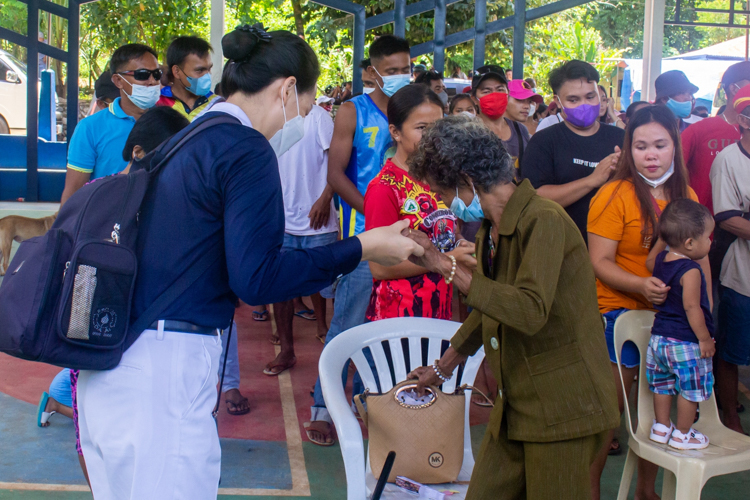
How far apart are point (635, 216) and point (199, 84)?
9.93 ft

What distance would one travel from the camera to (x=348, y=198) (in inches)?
163

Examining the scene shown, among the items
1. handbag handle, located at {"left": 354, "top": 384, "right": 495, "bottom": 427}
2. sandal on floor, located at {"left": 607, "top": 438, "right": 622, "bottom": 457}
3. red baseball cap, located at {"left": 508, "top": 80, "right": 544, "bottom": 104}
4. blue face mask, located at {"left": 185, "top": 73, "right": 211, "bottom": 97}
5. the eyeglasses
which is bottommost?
sandal on floor, located at {"left": 607, "top": 438, "right": 622, "bottom": 457}

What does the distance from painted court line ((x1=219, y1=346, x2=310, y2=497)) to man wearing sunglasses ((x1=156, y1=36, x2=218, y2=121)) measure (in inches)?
77.4

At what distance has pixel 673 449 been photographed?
2830mm

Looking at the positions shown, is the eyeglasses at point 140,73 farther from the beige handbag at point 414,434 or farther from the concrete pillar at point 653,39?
the concrete pillar at point 653,39

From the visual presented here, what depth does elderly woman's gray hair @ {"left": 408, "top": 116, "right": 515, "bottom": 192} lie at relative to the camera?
2.12 meters

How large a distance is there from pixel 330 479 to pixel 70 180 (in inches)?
80.9

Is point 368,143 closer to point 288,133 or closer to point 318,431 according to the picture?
point 318,431

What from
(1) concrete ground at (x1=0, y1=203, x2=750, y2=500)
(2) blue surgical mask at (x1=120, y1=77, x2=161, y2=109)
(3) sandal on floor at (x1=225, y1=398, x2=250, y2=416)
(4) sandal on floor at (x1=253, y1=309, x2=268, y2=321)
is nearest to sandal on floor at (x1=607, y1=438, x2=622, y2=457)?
(1) concrete ground at (x1=0, y1=203, x2=750, y2=500)

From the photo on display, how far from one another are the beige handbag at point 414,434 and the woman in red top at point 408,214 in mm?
658

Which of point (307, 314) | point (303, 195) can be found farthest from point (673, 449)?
point (307, 314)

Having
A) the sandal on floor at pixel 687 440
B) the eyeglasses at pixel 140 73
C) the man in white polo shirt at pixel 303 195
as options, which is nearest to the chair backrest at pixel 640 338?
the sandal on floor at pixel 687 440

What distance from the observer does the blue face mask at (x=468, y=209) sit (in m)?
2.26

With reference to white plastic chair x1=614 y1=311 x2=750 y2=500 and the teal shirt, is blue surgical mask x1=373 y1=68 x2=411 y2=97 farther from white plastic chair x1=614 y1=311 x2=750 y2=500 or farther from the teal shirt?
white plastic chair x1=614 y1=311 x2=750 y2=500
